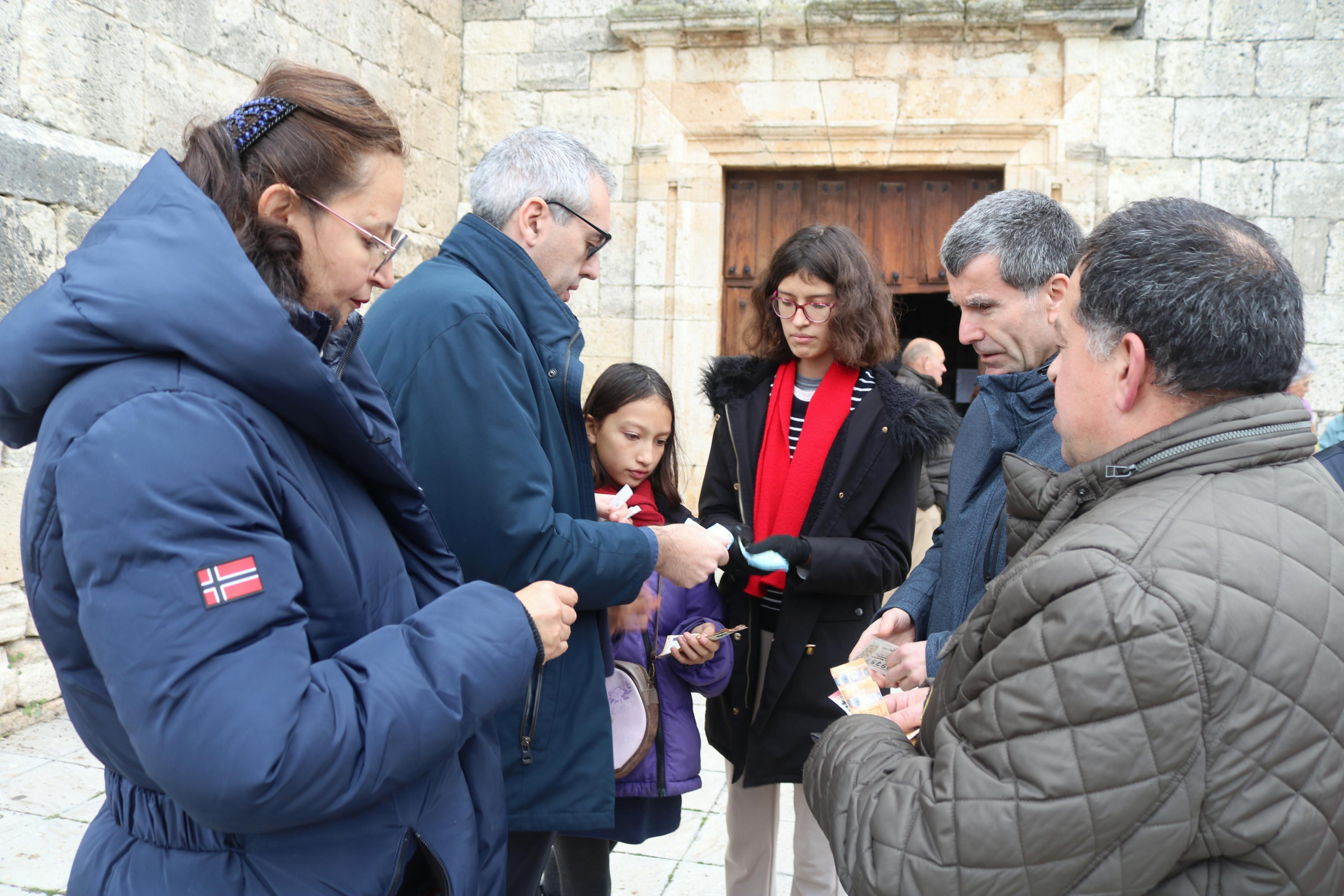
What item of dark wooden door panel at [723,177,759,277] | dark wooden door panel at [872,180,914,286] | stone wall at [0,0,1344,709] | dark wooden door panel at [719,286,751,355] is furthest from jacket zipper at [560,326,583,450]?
dark wooden door panel at [872,180,914,286]

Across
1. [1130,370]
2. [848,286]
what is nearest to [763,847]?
[848,286]

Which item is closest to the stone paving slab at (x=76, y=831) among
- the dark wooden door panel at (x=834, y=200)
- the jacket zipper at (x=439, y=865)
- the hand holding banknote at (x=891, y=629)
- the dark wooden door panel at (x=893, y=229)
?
the hand holding banknote at (x=891, y=629)

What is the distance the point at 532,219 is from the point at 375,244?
0.73 m

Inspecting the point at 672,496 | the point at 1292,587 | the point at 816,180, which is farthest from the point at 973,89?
the point at 1292,587

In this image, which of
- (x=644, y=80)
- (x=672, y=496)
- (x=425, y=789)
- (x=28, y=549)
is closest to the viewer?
(x=28, y=549)

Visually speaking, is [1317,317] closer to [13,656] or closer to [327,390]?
[327,390]

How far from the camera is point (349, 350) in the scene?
141 cm

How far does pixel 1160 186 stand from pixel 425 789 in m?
6.45

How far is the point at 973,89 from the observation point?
6.49 meters

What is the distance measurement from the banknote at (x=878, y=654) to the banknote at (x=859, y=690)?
→ 0.58 feet

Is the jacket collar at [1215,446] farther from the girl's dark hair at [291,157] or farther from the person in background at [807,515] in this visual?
the person in background at [807,515]

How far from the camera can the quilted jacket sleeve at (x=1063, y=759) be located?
3.59 ft

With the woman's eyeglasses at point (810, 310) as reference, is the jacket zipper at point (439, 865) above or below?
below

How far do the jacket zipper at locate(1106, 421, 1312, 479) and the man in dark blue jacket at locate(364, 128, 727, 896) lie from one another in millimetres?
1003
